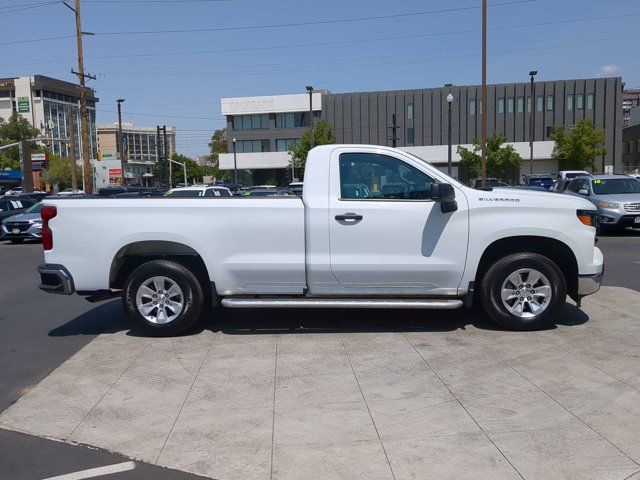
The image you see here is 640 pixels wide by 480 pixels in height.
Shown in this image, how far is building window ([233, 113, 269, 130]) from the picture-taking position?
3159 inches

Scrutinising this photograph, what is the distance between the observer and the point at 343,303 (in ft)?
22.4

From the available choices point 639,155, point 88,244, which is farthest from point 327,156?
point 639,155

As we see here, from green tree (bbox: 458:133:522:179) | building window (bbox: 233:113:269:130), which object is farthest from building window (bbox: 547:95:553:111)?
building window (bbox: 233:113:269:130)

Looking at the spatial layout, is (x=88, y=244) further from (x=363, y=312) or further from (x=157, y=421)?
(x=363, y=312)

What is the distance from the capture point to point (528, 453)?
13.6 ft

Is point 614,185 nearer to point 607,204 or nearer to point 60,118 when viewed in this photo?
point 607,204

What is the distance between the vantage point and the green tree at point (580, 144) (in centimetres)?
6047

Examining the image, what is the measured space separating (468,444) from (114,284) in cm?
472

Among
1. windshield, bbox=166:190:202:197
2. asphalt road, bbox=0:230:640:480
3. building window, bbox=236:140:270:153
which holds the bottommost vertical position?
asphalt road, bbox=0:230:640:480

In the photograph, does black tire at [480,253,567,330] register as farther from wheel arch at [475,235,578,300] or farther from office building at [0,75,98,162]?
office building at [0,75,98,162]

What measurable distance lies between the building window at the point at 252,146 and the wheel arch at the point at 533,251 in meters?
74.3

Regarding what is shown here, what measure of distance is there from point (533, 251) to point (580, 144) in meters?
59.1

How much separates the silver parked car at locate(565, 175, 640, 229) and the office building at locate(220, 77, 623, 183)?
4801cm

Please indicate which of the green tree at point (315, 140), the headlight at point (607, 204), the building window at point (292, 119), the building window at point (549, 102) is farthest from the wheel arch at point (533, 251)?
the building window at point (292, 119)
